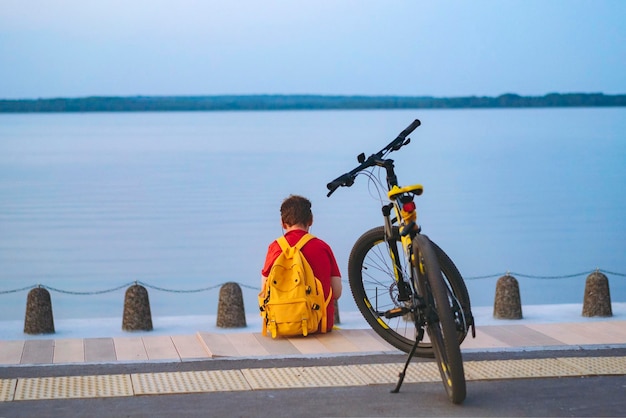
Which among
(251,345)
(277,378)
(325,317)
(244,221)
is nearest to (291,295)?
(325,317)

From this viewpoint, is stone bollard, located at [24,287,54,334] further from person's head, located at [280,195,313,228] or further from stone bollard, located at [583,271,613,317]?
stone bollard, located at [583,271,613,317]

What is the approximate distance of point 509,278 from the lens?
9562 millimetres

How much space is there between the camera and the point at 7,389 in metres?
6.15

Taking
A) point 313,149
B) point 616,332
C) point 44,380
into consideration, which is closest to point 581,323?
point 616,332

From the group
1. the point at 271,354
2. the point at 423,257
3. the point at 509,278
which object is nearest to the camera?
the point at 423,257

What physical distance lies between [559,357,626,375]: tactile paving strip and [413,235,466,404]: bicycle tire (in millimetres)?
1114

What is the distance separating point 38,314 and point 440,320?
175 inches

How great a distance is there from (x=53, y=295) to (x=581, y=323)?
11.2 m

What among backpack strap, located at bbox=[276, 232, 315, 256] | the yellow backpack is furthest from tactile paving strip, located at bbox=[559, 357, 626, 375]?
backpack strap, located at bbox=[276, 232, 315, 256]

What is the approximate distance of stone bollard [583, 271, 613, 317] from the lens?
366 inches

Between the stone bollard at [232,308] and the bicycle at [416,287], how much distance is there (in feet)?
6.44

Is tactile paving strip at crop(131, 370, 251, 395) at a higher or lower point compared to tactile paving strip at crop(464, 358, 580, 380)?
lower

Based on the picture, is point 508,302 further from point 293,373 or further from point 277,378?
point 277,378

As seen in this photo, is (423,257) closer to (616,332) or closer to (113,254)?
(616,332)
